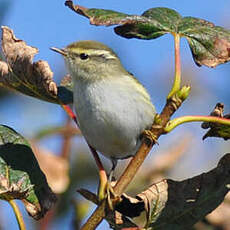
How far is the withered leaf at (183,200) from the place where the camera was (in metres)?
2.02

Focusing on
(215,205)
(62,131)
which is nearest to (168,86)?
(62,131)

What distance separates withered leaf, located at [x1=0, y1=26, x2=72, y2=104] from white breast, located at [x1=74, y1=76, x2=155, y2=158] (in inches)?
23.9

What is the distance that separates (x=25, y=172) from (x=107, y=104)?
0.89 m

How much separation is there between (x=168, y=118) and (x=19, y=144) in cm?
62

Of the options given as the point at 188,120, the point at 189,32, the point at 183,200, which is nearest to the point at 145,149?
the point at 188,120

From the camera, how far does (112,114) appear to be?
2.88 meters

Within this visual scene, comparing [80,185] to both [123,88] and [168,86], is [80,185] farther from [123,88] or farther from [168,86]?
[168,86]

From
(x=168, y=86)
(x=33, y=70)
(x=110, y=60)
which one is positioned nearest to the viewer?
(x=33, y=70)

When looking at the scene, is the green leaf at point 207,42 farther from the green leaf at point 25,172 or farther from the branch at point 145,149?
the green leaf at point 25,172

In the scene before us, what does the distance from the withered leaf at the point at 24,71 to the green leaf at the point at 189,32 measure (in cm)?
23

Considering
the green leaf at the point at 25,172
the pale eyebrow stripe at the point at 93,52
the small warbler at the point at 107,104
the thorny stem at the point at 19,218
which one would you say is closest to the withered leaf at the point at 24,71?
the green leaf at the point at 25,172

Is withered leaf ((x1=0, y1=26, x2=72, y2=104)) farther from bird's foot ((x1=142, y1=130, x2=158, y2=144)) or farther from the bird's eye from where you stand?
the bird's eye

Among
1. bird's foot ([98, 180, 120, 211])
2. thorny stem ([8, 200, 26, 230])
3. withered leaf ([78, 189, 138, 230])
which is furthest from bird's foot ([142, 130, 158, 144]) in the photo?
thorny stem ([8, 200, 26, 230])

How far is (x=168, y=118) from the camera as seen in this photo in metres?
1.81
